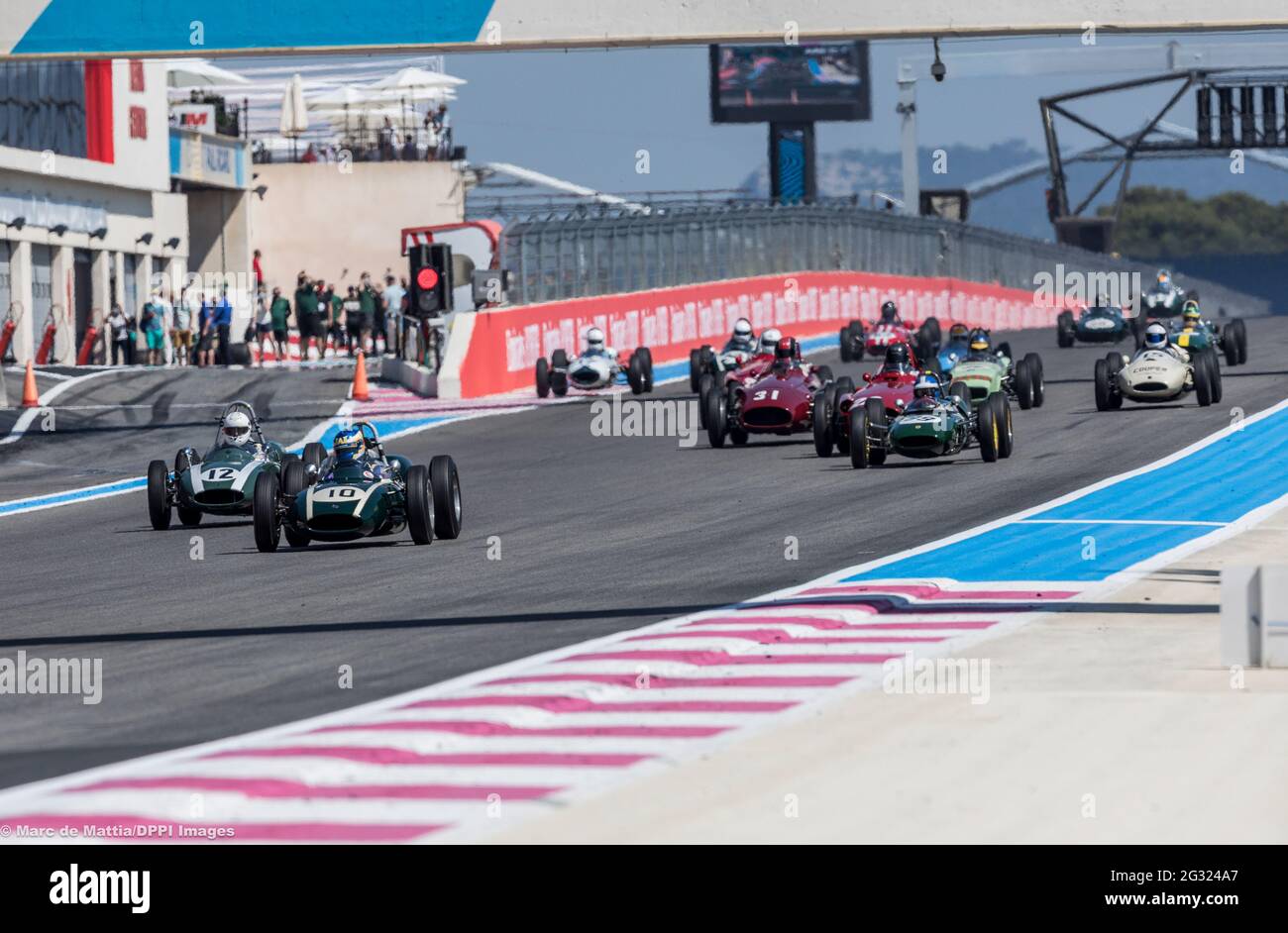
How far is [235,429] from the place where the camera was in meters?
20.6

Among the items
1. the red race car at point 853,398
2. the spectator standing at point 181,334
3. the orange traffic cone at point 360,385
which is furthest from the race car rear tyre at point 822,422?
the spectator standing at point 181,334

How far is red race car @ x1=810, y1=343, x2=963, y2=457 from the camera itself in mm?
24531

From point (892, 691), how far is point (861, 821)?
8.71ft

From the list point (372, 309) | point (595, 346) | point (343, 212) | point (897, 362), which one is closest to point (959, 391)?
point (897, 362)

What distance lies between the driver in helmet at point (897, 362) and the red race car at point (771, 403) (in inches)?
54.5

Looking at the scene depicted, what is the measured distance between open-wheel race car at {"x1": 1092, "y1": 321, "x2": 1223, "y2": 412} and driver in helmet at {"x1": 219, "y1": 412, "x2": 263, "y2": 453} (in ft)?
39.9

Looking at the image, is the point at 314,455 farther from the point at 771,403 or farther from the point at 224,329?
the point at 224,329

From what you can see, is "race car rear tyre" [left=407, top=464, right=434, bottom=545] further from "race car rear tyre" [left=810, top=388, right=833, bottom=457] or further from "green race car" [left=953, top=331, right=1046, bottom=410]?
"green race car" [left=953, top=331, right=1046, bottom=410]

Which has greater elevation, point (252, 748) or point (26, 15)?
point (26, 15)

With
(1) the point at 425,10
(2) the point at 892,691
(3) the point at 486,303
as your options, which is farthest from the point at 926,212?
(2) the point at 892,691

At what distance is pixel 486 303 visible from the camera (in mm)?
37500

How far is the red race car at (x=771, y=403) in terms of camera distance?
1043 inches
